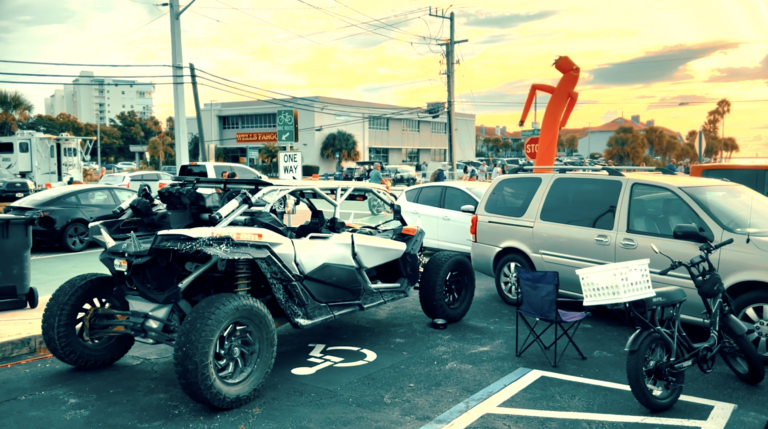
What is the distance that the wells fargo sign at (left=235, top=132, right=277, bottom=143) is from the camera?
71281 mm

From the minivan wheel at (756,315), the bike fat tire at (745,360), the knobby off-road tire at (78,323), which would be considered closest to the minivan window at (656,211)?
the minivan wheel at (756,315)

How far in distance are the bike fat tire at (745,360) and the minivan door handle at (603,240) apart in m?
1.95

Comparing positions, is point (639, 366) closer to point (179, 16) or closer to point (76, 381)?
point (76, 381)

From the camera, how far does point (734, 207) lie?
6.45 meters

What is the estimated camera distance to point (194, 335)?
4445 millimetres

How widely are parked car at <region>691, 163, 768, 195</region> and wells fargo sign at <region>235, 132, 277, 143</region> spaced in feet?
208

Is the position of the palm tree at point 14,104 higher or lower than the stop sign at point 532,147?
higher

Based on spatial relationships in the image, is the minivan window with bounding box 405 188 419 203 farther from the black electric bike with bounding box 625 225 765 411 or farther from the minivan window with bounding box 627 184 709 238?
the black electric bike with bounding box 625 225 765 411

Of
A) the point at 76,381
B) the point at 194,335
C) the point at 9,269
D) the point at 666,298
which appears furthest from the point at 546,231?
the point at 9,269

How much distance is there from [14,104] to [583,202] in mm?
52087

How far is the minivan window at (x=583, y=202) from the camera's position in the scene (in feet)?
23.3

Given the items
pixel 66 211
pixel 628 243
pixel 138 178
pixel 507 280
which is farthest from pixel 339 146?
pixel 628 243

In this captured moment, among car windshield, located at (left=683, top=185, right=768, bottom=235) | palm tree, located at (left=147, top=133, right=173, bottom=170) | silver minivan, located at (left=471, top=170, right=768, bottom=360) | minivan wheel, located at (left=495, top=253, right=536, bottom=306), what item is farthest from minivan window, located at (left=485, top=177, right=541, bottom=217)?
palm tree, located at (left=147, top=133, right=173, bottom=170)

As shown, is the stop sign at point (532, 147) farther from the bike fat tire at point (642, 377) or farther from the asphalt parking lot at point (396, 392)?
the bike fat tire at point (642, 377)
